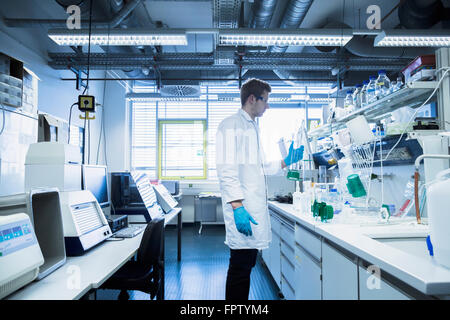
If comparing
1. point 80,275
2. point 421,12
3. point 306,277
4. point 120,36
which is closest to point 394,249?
point 306,277

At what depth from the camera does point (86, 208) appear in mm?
1403

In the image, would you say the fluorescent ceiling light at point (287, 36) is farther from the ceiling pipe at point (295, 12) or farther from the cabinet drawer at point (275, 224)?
the cabinet drawer at point (275, 224)

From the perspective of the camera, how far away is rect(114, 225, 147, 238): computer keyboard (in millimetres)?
1622

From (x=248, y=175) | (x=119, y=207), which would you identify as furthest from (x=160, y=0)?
(x=248, y=175)

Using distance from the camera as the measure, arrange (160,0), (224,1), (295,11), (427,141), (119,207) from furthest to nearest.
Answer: (160,0) → (295,11) → (224,1) → (119,207) → (427,141)

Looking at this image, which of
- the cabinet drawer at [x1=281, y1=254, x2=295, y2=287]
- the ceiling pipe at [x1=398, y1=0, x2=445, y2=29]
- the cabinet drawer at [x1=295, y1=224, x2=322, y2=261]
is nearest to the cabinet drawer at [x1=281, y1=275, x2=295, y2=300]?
the cabinet drawer at [x1=281, y1=254, x2=295, y2=287]

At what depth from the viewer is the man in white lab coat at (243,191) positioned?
141 cm

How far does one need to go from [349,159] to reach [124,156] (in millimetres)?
4347

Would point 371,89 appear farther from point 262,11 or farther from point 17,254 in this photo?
point 17,254

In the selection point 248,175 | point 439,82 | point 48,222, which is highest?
point 439,82

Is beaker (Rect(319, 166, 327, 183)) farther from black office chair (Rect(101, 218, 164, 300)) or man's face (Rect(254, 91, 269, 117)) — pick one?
black office chair (Rect(101, 218, 164, 300))

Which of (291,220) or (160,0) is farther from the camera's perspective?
(160,0)

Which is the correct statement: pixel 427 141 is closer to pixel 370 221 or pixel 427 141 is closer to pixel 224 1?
pixel 370 221

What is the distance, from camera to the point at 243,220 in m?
1.37
